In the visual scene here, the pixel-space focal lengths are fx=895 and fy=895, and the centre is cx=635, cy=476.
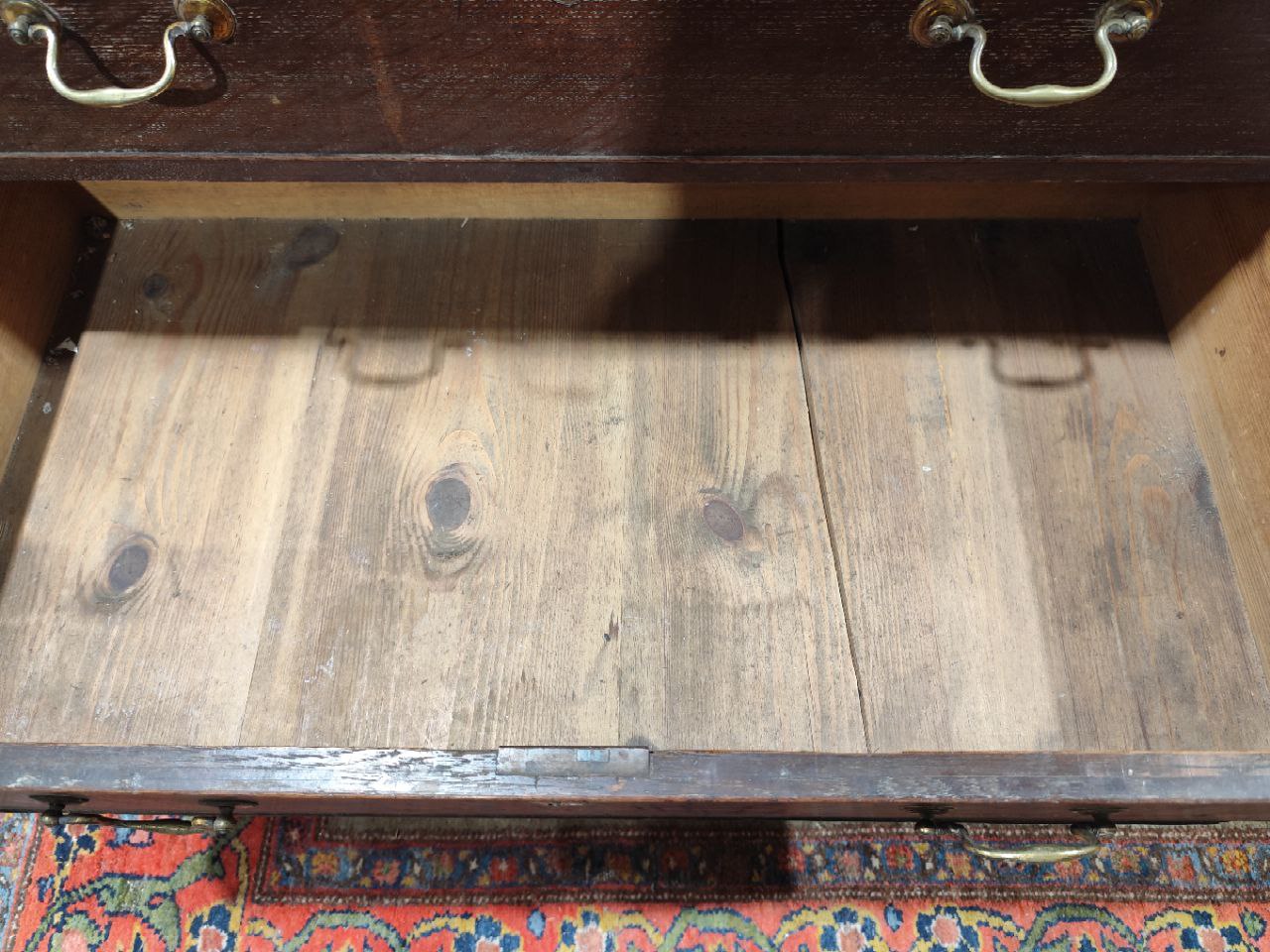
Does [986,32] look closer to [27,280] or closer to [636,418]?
[636,418]

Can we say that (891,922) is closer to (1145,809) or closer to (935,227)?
(1145,809)

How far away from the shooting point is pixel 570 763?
0.51m

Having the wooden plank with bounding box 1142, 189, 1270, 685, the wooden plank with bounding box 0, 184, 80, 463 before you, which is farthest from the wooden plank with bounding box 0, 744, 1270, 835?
the wooden plank with bounding box 0, 184, 80, 463

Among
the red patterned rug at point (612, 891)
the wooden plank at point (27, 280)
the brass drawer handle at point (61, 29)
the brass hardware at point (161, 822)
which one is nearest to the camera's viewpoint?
the brass drawer handle at point (61, 29)

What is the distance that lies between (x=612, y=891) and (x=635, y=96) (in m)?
0.69

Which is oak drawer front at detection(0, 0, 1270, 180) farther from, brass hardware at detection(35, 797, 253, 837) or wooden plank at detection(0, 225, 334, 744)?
brass hardware at detection(35, 797, 253, 837)

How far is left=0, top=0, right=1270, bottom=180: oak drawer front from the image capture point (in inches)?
18.1

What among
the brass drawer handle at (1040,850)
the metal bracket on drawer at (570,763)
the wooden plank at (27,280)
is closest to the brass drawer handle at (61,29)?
the wooden plank at (27,280)

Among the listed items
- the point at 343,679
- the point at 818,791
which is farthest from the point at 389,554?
the point at 818,791

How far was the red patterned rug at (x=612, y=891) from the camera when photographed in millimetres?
823

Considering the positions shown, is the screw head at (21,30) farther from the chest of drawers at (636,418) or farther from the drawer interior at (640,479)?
the drawer interior at (640,479)

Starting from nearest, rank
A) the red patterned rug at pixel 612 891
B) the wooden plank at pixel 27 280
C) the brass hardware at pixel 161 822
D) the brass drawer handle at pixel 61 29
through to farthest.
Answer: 1. the brass drawer handle at pixel 61 29
2. the brass hardware at pixel 161 822
3. the wooden plank at pixel 27 280
4. the red patterned rug at pixel 612 891

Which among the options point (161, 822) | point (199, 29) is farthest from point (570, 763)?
point (199, 29)

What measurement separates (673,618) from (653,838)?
34cm
